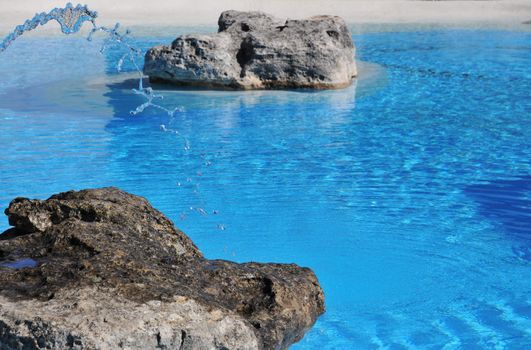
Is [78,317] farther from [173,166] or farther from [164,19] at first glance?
[164,19]

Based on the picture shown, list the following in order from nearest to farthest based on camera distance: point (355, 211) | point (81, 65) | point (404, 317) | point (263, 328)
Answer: point (263, 328) < point (404, 317) < point (355, 211) < point (81, 65)

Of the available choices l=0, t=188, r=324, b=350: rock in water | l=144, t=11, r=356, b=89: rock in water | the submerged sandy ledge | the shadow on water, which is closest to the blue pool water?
the shadow on water

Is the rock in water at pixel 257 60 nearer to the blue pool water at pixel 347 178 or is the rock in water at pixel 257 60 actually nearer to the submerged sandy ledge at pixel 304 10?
the blue pool water at pixel 347 178

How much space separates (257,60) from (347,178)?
4841 mm

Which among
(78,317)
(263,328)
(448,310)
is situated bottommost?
(448,310)

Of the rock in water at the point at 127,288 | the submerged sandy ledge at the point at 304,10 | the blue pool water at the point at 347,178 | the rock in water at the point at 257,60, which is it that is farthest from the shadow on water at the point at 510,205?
the submerged sandy ledge at the point at 304,10

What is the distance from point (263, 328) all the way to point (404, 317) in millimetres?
2040

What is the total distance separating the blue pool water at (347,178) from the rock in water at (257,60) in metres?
0.29

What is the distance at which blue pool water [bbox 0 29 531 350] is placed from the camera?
4.94 metres

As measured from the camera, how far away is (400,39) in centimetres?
1878

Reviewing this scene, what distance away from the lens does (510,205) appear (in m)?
6.76

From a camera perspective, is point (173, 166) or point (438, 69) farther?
point (438, 69)

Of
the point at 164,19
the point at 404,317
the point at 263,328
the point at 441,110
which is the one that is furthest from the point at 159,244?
the point at 164,19

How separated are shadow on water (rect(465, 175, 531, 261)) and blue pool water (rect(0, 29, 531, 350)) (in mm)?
18
